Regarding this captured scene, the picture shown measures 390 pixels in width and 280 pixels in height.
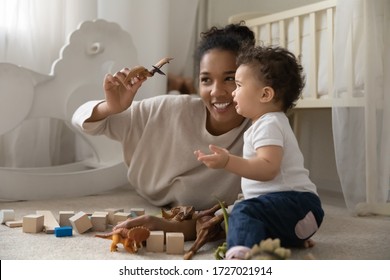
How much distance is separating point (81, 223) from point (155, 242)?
21 cm

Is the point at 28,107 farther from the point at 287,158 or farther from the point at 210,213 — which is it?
the point at 287,158

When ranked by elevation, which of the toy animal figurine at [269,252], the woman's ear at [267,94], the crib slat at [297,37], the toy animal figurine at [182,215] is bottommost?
the toy animal figurine at [182,215]

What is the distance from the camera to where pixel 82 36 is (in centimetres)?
157

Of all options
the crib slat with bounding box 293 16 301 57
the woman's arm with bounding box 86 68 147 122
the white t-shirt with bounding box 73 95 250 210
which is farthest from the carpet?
the crib slat with bounding box 293 16 301 57

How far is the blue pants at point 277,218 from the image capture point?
0.82 meters

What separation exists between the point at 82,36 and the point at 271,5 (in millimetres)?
960

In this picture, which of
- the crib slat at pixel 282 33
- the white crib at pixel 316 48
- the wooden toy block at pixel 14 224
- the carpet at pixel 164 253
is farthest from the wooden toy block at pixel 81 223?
the crib slat at pixel 282 33

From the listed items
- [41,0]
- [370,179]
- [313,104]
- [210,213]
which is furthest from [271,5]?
[210,213]

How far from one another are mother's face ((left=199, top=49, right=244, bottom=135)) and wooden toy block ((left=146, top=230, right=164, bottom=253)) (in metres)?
0.38

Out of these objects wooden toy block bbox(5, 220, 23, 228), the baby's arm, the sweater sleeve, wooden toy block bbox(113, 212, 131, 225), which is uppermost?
the sweater sleeve

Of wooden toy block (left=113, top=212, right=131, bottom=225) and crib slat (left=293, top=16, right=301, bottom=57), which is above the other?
crib slat (left=293, top=16, right=301, bottom=57)

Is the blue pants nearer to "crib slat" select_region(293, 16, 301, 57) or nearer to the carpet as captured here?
the carpet

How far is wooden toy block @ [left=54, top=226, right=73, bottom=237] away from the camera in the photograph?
40.4 inches

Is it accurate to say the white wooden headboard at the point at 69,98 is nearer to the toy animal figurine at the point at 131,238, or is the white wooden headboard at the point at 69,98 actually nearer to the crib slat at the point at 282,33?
the crib slat at the point at 282,33
